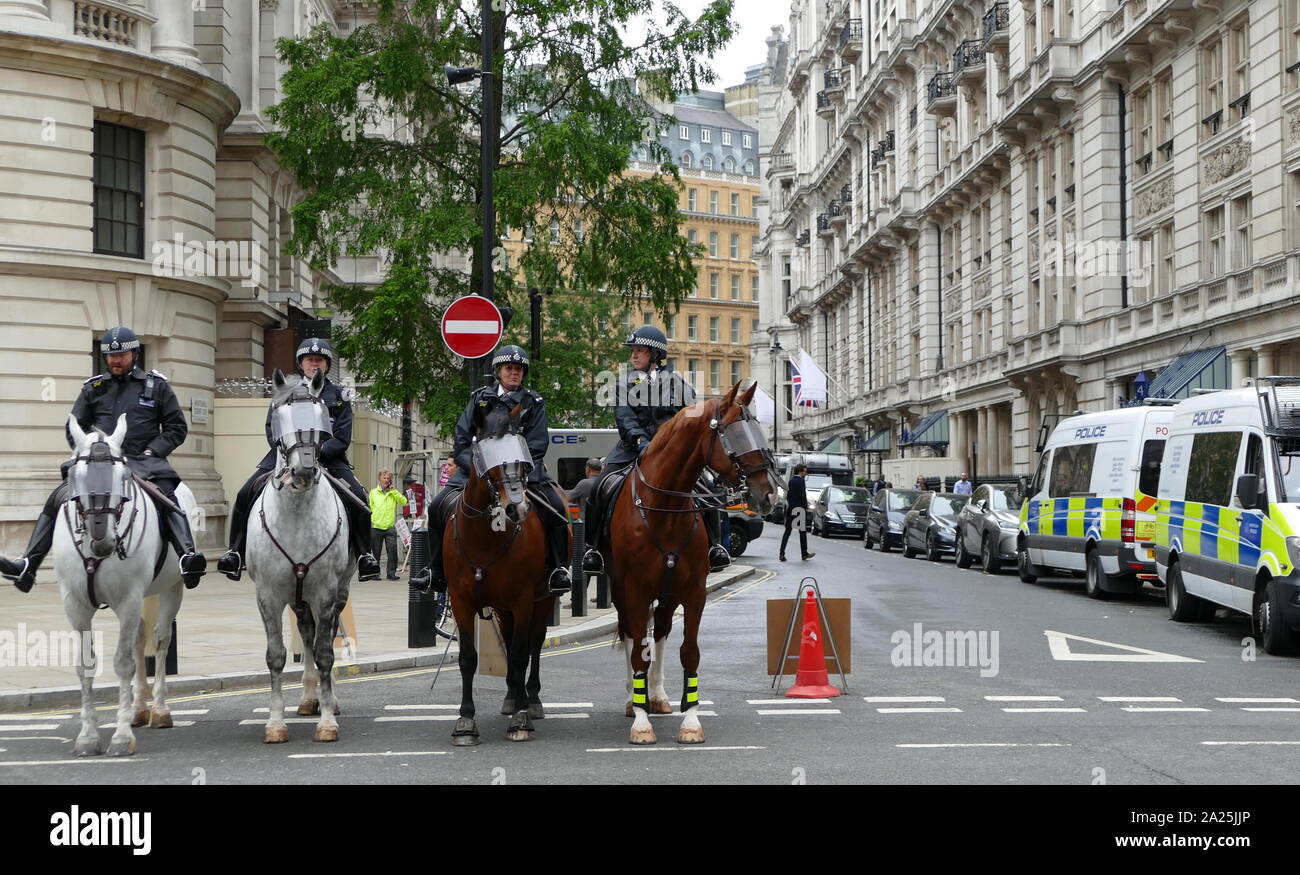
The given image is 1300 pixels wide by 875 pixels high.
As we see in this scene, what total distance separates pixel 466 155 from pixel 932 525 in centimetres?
1405

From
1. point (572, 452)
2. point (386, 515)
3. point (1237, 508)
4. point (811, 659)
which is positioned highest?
point (572, 452)

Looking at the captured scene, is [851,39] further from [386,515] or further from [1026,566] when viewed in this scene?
[386,515]

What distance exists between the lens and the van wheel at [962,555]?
32.0 meters

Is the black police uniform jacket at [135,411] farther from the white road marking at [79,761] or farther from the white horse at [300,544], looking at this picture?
the white road marking at [79,761]

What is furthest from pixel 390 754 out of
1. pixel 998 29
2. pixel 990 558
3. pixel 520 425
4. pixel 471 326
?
pixel 998 29

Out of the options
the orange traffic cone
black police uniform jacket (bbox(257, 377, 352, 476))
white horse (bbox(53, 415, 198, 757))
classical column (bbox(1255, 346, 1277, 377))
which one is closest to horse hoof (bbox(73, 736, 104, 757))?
white horse (bbox(53, 415, 198, 757))

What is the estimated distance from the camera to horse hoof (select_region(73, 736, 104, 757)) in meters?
9.37

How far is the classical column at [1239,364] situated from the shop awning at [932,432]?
2854 centimetres

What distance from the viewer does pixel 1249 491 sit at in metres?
15.8

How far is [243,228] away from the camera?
33.1 metres

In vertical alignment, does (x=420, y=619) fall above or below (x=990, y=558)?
above
